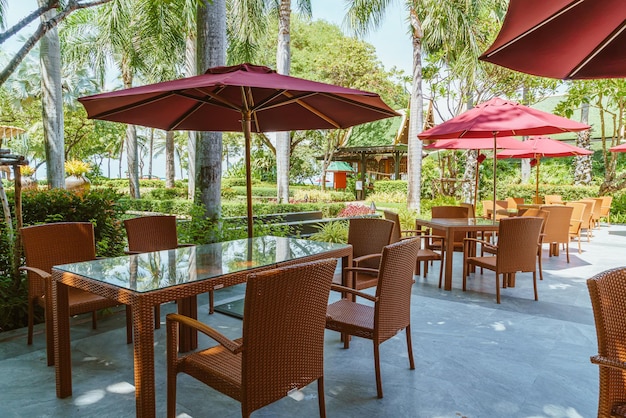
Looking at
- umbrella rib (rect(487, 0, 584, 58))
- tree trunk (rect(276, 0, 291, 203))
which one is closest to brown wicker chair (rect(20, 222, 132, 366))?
umbrella rib (rect(487, 0, 584, 58))

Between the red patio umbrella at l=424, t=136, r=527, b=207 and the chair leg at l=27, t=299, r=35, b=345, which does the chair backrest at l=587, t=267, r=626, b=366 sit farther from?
the red patio umbrella at l=424, t=136, r=527, b=207

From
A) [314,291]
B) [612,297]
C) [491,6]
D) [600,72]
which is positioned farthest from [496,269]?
[491,6]

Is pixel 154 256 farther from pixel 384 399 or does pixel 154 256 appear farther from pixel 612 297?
pixel 612 297

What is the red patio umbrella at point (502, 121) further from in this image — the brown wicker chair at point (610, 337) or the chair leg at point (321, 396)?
the chair leg at point (321, 396)

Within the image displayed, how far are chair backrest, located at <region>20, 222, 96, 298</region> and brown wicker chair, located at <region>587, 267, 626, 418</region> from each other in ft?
12.2

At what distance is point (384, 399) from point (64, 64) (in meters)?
23.9

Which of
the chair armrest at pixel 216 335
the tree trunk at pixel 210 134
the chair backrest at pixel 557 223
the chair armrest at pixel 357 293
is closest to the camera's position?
the chair armrest at pixel 216 335

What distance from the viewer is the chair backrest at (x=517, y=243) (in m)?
4.98

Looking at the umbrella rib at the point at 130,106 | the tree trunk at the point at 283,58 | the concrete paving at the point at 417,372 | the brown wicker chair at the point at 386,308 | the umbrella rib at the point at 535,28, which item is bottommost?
the concrete paving at the point at 417,372

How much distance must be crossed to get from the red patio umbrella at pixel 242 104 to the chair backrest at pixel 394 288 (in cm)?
127

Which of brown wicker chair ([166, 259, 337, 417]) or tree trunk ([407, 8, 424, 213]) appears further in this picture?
tree trunk ([407, 8, 424, 213])

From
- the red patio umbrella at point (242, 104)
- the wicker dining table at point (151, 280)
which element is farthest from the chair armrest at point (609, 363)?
the red patio umbrella at point (242, 104)

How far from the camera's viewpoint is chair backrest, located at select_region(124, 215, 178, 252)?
417 cm

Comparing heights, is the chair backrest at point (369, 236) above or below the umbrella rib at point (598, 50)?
below
